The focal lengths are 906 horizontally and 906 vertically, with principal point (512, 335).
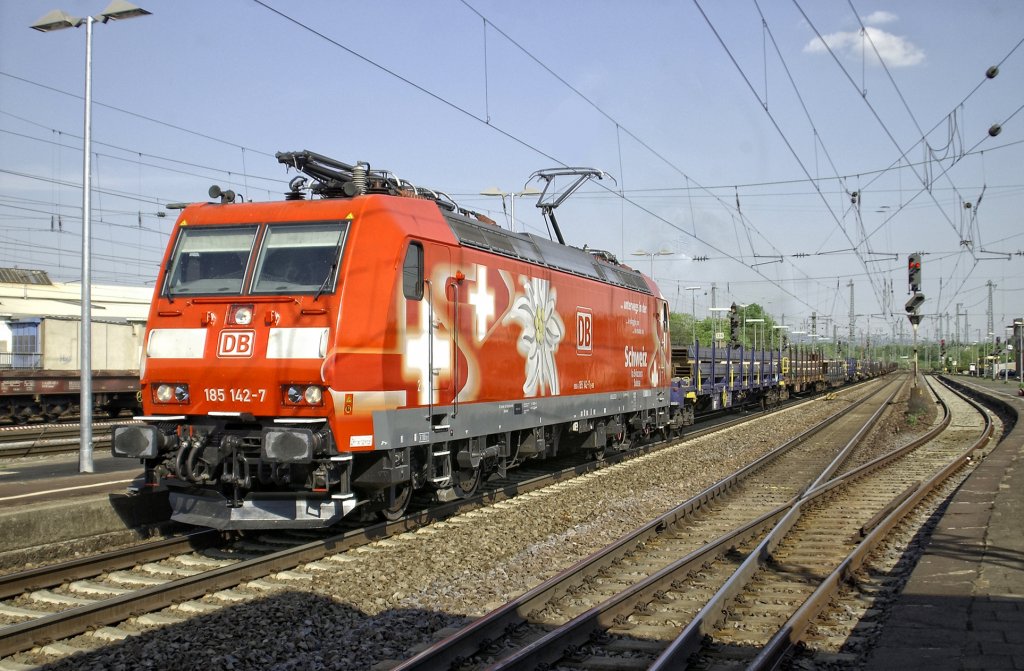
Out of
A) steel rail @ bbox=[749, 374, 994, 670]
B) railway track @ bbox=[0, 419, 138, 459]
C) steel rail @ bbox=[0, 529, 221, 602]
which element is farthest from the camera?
railway track @ bbox=[0, 419, 138, 459]

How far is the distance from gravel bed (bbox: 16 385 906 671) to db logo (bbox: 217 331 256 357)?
229 cm

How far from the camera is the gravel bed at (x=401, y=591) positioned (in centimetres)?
632

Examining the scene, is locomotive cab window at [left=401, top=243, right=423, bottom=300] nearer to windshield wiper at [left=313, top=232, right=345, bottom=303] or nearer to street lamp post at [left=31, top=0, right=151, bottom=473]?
windshield wiper at [left=313, top=232, right=345, bottom=303]

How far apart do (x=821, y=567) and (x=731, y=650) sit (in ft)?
10.4

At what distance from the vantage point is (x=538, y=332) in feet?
43.8

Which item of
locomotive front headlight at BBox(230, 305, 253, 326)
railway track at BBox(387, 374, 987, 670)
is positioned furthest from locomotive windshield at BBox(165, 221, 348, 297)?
railway track at BBox(387, 374, 987, 670)

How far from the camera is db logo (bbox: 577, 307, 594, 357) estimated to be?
15078 mm

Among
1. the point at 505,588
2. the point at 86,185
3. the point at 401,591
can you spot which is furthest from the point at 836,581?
the point at 86,185

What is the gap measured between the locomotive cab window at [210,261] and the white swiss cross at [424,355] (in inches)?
76.4

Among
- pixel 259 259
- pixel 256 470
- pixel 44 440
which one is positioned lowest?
pixel 44 440

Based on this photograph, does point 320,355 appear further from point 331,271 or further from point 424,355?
point 424,355

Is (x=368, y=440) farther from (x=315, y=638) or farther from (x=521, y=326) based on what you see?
(x=521, y=326)

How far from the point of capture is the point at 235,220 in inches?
400

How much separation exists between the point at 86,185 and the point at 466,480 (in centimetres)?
803
